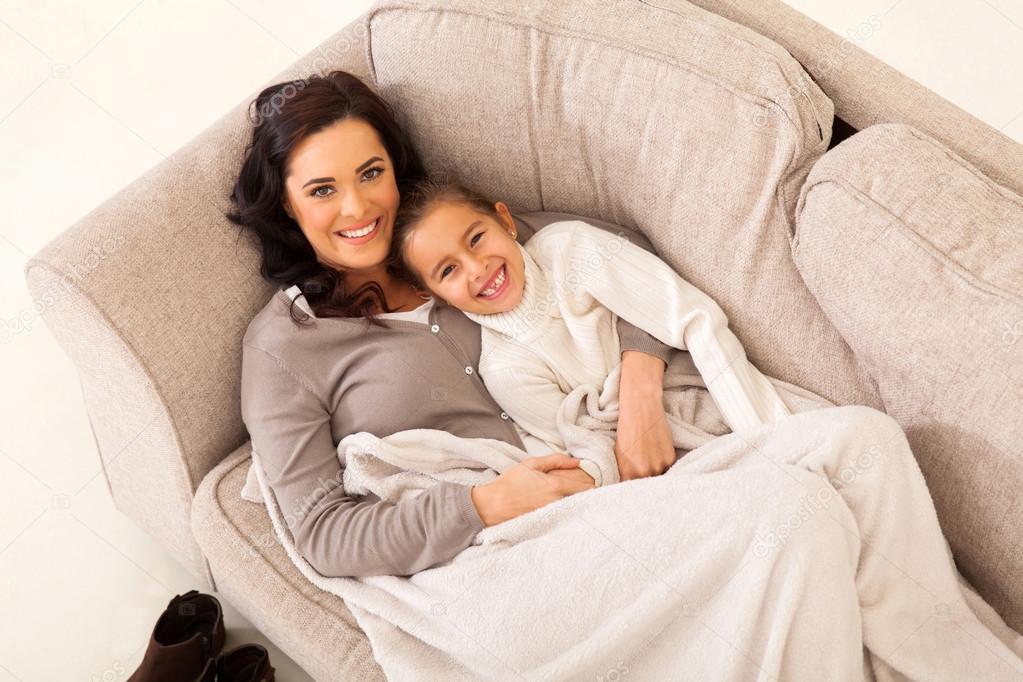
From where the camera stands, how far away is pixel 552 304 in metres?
1.69

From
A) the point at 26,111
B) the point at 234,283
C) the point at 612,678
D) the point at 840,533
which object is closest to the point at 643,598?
the point at 612,678

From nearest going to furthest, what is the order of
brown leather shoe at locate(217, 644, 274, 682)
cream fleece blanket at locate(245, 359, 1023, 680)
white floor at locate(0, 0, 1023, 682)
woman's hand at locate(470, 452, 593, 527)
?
1. cream fleece blanket at locate(245, 359, 1023, 680)
2. woman's hand at locate(470, 452, 593, 527)
3. brown leather shoe at locate(217, 644, 274, 682)
4. white floor at locate(0, 0, 1023, 682)

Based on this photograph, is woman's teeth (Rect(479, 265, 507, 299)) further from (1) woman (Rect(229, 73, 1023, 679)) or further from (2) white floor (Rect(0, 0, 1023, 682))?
(2) white floor (Rect(0, 0, 1023, 682))

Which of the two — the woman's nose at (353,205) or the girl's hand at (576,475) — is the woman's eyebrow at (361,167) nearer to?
the woman's nose at (353,205)

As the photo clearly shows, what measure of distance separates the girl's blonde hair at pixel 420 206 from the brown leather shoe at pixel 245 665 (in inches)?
30.3

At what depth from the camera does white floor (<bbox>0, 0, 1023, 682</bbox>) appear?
6.36ft

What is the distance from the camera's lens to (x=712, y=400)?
1693 millimetres

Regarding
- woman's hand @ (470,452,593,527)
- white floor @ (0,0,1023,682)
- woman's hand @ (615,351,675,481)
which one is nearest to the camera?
woman's hand @ (470,452,593,527)

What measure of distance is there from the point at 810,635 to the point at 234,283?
112 cm

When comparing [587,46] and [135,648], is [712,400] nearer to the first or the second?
[587,46]

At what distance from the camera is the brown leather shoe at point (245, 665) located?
1.73m

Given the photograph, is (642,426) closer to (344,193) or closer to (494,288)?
(494,288)

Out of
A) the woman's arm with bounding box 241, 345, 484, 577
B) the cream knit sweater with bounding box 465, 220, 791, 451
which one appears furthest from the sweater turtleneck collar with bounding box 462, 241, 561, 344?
the woman's arm with bounding box 241, 345, 484, 577

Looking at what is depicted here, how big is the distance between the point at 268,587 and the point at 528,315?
0.65 m
